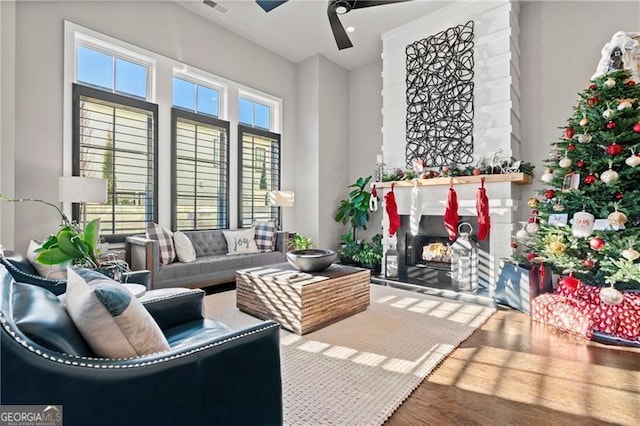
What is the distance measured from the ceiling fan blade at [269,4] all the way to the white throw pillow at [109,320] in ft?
13.0

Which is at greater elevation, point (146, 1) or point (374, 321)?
point (146, 1)

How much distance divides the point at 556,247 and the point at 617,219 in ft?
1.54

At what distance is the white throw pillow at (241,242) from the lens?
454cm

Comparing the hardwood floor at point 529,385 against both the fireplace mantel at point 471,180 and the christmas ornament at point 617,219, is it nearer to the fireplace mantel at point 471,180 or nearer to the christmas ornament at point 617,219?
the christmas ornament at point 617,219

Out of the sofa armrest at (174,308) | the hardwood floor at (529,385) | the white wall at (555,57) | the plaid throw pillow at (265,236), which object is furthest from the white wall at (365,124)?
the sofa armrest at (174,308)

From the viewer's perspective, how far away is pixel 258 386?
1.17 m

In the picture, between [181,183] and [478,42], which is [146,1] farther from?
[478,42]

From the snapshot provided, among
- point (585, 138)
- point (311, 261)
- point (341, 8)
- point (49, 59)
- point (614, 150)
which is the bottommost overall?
point (311, 261)

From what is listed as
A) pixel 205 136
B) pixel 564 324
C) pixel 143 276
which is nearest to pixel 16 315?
pixel 143 276

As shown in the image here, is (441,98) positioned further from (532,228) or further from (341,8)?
(532,228)

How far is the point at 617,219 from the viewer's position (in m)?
2.50

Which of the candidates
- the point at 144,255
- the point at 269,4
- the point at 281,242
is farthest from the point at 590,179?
the point at 144,255

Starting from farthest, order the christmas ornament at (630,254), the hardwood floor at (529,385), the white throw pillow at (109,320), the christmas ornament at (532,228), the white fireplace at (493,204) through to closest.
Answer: the white fireplace at (493,204), the christmas ornament at (532,228), the christmas ornament at (630,254), the hardwood floor at (529,385), the white throw pillow at (109,320)

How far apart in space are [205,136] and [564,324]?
4.73 meters
